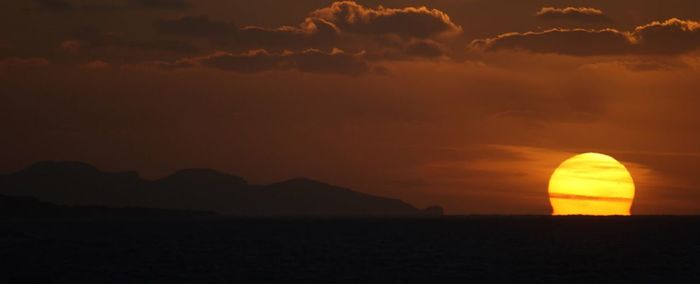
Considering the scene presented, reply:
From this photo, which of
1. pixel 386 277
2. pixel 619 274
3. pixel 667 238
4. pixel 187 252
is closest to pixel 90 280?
pixel 386 277

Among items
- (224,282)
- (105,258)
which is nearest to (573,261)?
(224,282)

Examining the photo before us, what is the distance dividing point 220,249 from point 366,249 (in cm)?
1669

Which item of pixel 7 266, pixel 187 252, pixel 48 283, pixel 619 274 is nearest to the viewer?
pixel 48 283

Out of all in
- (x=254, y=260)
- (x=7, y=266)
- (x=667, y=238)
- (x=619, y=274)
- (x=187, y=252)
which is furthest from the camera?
(x=667, y=238)

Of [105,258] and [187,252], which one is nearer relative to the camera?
[105,258]

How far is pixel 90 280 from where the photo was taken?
77.8 m

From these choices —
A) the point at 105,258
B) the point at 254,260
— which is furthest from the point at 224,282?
the point at 105,258

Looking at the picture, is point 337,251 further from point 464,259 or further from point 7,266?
point 7,266

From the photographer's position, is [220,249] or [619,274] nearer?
[619,274]

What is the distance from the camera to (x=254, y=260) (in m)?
98.9

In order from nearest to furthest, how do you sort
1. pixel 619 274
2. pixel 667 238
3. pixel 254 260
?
pixel 619 274, pixel 254 260, pixel 667 238

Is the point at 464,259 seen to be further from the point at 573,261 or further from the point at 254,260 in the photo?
the point at 254,260

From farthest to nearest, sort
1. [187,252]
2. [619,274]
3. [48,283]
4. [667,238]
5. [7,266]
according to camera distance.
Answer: [667,238], [187,252], [7,266], [619,274], [48,283]

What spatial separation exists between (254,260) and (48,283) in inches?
1048
